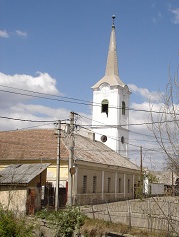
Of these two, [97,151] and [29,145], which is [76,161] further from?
[97,151]

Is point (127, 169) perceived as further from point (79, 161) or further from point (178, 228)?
point (178, 228)

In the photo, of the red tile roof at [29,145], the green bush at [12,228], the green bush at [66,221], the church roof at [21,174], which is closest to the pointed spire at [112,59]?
the red tile roof at [29,145]

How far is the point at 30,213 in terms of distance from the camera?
22047 millimetres

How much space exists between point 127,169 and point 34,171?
67.7 ft

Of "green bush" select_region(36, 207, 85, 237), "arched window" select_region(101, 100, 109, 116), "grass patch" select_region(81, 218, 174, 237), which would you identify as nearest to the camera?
"green bush" select_region(36, 207, 85, 237)

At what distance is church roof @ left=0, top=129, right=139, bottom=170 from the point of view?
31031 millimetres

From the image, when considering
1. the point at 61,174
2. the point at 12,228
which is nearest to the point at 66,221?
the point at 12,228

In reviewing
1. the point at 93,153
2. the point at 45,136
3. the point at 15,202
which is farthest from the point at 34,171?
the point at 93,153

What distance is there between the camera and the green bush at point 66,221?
1422cm

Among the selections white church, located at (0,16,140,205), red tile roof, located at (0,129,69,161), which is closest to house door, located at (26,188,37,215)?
white church, located at (0,16,140,205)

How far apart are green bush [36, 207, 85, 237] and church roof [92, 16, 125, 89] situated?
3639cm

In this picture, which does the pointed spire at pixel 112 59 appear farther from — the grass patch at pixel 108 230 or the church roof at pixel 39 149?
the grass patch at pixel 108 230

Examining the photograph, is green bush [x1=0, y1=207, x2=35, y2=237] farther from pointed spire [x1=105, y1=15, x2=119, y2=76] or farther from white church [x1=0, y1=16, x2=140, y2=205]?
pointed spire [x1=105, y1=15, x2=119, y2=76]

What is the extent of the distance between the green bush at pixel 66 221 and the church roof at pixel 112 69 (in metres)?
36.4
